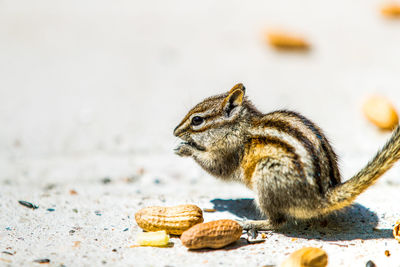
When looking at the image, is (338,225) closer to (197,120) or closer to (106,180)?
(197,120)

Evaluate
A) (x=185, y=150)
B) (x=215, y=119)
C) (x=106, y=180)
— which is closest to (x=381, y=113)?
(x=215, y=119)

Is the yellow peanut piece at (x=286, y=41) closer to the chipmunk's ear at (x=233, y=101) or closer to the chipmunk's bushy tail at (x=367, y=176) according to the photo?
the chipmunk's ear at (x=233, y=101)

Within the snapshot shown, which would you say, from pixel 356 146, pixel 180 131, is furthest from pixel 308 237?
pixel 356 146

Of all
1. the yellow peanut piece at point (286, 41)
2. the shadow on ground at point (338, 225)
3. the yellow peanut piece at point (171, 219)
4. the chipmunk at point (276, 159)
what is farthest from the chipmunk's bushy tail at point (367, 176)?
the yellow peanut piece at point (286, 41)

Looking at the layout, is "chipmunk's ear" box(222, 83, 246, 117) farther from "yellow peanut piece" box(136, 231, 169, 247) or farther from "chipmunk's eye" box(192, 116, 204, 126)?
"yellow peanut piece" box(136, 231, 169, 247)

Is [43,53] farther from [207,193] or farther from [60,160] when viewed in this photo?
[207,193]

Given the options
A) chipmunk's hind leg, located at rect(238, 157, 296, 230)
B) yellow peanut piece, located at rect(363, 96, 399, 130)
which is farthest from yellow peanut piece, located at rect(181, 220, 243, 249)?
yellow peanut piece, located at rect(363, 96, 399, 130)
